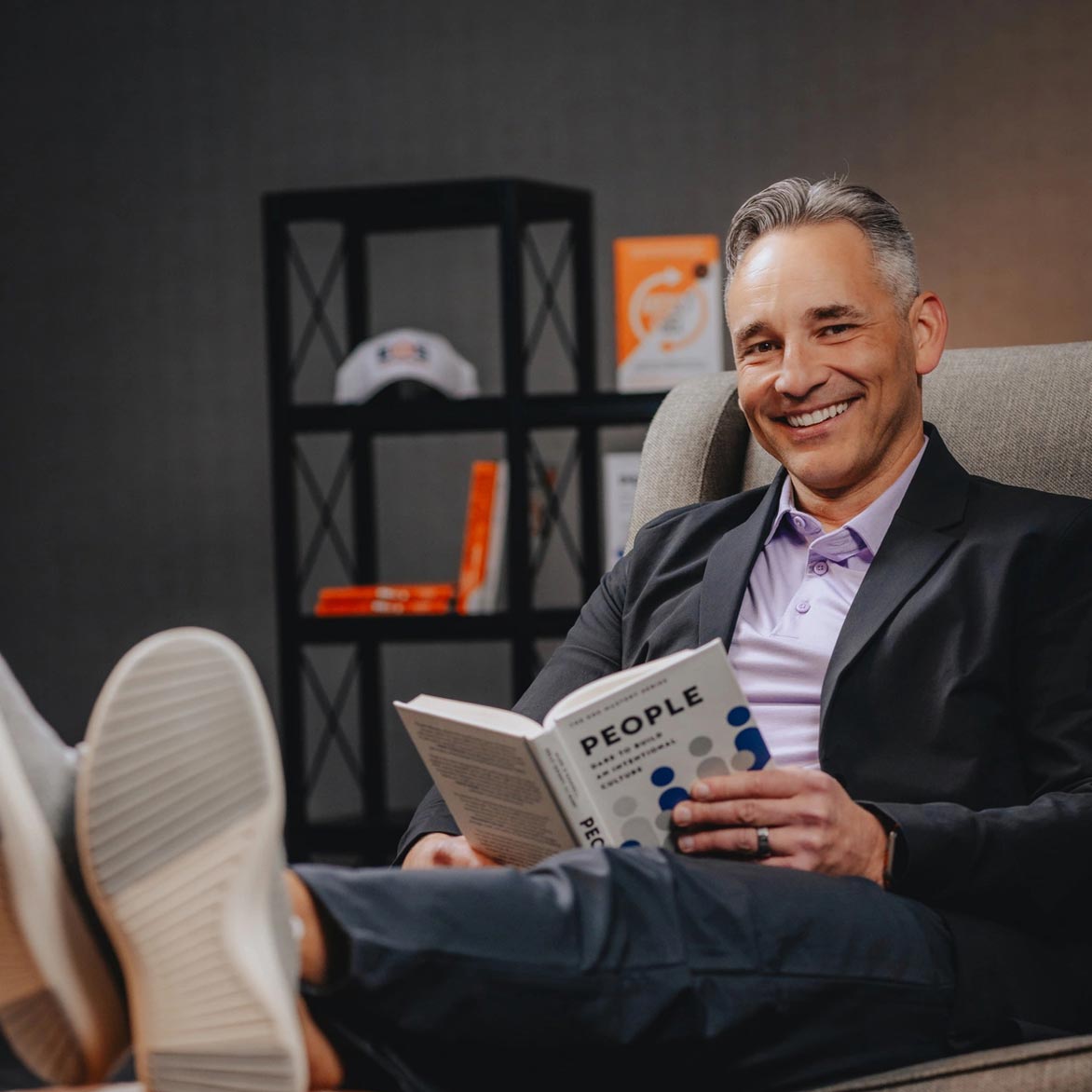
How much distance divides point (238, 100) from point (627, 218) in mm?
900

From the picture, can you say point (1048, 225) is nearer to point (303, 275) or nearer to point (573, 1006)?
point (303, 275)

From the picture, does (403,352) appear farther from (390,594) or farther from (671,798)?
(671,798)

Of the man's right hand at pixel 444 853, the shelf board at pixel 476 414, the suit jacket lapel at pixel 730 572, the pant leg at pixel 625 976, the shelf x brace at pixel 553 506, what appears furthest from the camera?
the shelf x brace at pixel 553 506

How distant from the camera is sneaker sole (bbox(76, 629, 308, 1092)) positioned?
0.82m

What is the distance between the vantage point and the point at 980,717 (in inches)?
51.6

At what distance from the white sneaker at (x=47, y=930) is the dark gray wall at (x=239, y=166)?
→ 2228 mm

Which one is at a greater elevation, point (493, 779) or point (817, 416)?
point (817, 416)

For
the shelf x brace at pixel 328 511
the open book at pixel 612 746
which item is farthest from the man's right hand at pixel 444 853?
the shelf x brace at pixel 328 511

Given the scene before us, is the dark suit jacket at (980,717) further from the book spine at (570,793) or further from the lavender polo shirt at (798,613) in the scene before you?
the book spine at (570,793)

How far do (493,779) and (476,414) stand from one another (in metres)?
1.61

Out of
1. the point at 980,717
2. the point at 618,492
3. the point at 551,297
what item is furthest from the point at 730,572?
the point at 551,297

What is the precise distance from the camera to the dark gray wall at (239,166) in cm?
294

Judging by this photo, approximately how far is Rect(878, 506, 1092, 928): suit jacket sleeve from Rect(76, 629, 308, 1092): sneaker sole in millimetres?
565

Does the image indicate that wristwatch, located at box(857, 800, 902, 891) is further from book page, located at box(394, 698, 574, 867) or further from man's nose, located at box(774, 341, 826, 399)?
man's nose, located at box(774, 341, 826, 399)
